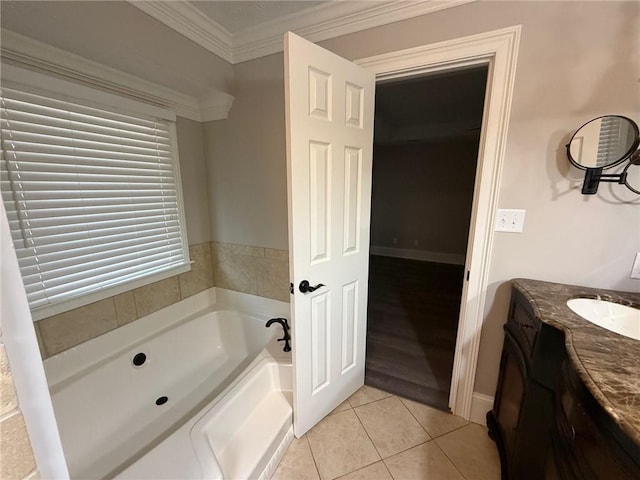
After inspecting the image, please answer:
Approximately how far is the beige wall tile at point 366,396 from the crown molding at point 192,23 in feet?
8.17

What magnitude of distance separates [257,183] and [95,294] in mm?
1215

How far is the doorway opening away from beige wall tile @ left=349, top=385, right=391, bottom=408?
0.05m

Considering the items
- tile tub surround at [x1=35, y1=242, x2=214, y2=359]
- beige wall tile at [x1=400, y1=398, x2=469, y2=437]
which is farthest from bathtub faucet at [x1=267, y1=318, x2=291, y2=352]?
beige wall tile at [x1=400, y1=398, x2=469, y2=437]

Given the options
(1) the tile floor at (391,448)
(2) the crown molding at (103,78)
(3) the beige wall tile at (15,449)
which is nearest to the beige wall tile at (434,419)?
(1) the tile floor at (391,448)

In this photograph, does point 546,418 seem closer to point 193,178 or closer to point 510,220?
point 510,220

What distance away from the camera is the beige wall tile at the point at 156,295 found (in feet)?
5.95

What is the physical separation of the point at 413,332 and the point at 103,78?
9.80 feet

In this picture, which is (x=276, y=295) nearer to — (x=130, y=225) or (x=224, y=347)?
(x=224, y=347)

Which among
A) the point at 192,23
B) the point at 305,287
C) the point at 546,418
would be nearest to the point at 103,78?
the point at 192,23

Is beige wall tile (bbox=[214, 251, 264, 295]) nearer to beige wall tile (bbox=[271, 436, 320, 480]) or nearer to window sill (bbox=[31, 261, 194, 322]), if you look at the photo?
window sill (bbox=[31, 261, 194, 322])

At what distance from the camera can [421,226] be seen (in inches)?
198

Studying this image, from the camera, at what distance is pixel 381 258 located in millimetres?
5312

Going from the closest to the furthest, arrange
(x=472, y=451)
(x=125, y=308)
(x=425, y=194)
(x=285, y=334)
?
(x=472, y=451) < (x=125, y=308) < (x=285, y=334) < (x=425, y=194)

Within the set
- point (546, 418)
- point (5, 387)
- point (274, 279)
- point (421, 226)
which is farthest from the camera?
point (421, 226)
